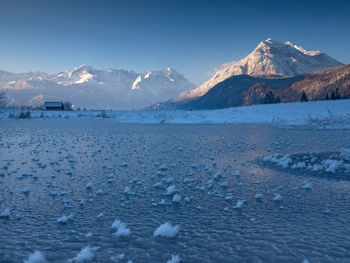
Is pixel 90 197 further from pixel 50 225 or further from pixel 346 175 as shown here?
pixel 346 175

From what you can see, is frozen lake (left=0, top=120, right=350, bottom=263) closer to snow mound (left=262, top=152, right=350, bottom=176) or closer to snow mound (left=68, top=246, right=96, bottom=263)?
snow mound (left=68, top=246, right=96, bottom=263)

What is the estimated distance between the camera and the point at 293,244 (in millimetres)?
3752

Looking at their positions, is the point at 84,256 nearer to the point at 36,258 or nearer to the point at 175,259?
the point at 36,258

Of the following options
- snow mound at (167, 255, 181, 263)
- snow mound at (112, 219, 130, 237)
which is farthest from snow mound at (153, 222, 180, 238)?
snow mound at (167, 255, 181, 263)

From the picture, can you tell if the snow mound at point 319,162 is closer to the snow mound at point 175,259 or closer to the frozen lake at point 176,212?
the frozen lake at point 176,212

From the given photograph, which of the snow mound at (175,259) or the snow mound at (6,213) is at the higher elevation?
the snow mound at (6,213)

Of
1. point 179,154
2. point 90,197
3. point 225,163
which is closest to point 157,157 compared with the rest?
point 179,154

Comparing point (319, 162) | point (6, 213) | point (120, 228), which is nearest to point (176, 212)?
point (120, 228)

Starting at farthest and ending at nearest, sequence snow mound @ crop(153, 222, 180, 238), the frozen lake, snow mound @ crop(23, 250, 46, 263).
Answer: snow mound @ crop(153, 222, 180, 238)
the frozen lake
snow mound @ crop(23, 250, 46, 263)

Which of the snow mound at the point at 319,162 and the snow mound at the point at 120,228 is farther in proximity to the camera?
the snow mound at the point at 319,162

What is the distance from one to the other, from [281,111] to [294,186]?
1355 inches

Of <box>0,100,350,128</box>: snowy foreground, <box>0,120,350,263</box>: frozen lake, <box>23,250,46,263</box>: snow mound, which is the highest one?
<box>0,100,350,128</box>: snowy foreground

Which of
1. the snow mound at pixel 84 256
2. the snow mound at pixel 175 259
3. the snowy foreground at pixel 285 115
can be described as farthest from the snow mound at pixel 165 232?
the snowy foreground at pixel 285 115

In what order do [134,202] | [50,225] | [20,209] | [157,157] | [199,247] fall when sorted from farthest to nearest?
[157,157] → [134,202] → [20,209] → [50,225] → [199,247]
